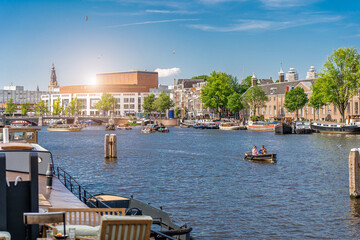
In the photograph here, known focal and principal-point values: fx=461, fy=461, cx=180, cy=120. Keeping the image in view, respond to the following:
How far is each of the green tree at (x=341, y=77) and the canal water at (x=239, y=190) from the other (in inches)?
1913

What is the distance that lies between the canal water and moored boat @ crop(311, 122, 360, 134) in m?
43.8

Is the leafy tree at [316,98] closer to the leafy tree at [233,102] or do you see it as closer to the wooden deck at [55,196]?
the leafy tree at [233,102]

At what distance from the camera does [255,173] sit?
143 ft

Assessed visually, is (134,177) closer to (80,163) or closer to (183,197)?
(183,197)

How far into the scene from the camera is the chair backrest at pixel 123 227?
9.74 meters

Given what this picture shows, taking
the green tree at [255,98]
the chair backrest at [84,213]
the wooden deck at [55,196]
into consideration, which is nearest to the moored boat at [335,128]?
the green tree at [255,98]

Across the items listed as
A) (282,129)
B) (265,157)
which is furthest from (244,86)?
(265,157)

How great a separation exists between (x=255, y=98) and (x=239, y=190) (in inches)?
4863

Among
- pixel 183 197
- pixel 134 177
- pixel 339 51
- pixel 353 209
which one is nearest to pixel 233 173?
pixel 134 177

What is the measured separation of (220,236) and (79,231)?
12604 millimetres

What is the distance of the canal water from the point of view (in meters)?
24.3

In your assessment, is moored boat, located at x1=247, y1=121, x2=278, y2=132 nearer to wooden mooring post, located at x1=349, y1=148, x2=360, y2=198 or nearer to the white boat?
the white boat

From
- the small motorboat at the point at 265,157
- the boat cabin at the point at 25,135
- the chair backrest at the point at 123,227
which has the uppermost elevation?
the boat cabin at the point at 25,135

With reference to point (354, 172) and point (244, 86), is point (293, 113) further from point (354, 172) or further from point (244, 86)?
point (354, 172)
